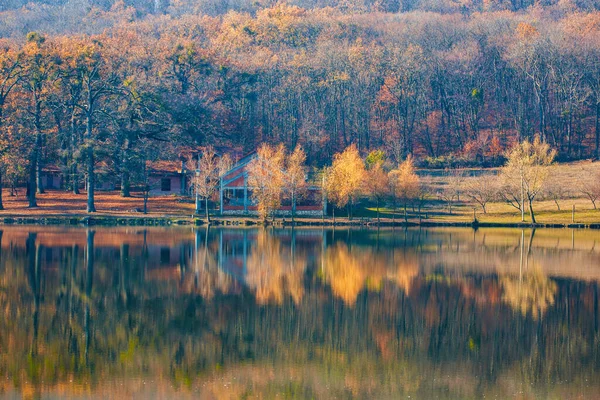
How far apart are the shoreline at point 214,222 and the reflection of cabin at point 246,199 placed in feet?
11.9

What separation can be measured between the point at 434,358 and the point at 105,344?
9197 millimetres

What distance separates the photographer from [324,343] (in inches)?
871

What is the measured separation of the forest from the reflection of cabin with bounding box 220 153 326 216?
881cm

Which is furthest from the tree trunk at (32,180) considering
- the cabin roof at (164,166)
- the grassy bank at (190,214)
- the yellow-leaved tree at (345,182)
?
the yellow-leaved tree at (345,182)

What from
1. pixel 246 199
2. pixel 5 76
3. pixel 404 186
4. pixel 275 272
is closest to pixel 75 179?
pixel 5 76

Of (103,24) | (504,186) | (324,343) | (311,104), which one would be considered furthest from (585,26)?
(324,343)

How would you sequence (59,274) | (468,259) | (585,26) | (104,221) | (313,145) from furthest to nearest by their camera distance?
(585,26), (313,145), (104,221), (468,259), (59,274)

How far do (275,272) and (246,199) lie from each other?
36141 mm

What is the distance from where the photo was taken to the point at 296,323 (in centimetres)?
2439

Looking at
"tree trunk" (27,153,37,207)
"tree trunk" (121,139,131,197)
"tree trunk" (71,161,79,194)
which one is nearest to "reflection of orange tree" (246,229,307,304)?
"tree trunk" (121,139,131,197)

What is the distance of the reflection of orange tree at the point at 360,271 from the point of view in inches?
1233

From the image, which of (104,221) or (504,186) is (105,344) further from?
(504,186)

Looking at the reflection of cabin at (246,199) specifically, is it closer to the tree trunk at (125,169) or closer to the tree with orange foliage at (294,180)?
the tree with orange foliage at (294,180)

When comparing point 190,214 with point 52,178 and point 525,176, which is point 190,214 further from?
point 525,176
